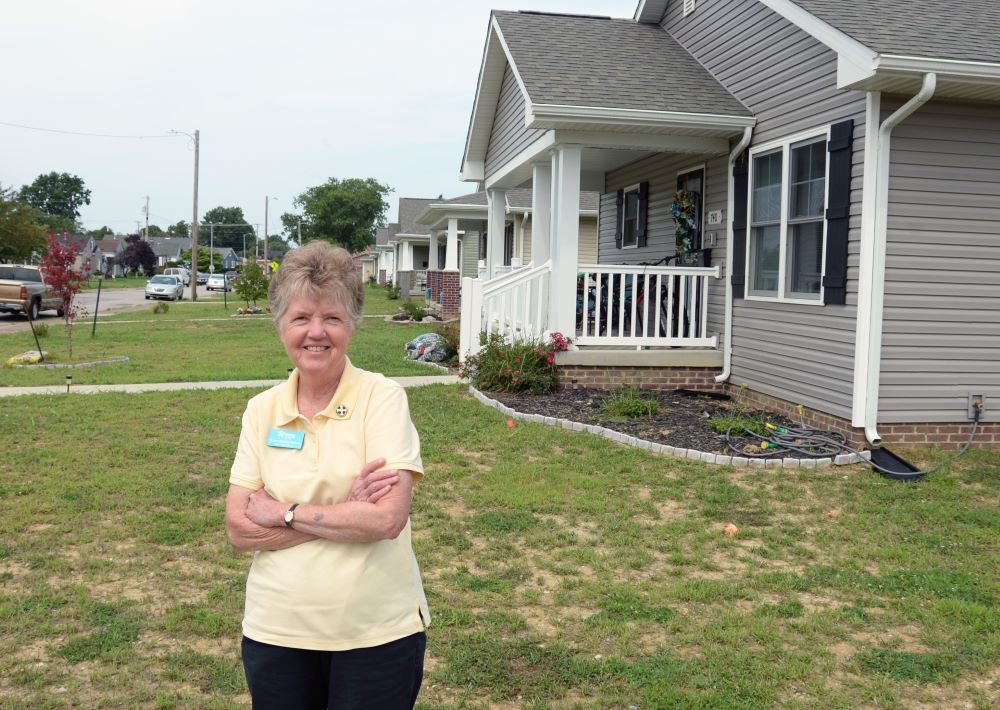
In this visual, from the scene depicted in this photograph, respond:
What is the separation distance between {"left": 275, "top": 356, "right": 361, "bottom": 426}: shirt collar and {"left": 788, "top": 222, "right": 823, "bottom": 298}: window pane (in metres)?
7.22

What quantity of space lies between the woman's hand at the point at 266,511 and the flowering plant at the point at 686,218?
9.95 meters

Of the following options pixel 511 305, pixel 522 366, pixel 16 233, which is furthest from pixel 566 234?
pixel 16 233

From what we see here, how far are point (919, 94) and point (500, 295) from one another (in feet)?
18.1

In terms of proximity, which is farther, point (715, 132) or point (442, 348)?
point (442, 348)

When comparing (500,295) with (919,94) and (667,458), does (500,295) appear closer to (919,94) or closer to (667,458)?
(667,458)

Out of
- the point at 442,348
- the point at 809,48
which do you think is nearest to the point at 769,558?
the point at 809,48

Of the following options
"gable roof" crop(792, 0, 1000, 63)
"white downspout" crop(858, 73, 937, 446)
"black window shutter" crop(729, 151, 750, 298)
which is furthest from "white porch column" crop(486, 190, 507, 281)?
"white downspout" crop(858, 73, 937, 446)

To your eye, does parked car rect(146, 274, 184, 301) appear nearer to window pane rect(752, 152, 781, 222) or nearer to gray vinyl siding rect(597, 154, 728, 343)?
gray vinyl siding rect(597, 154, 728, 343)

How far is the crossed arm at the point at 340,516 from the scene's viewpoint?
2.27 m

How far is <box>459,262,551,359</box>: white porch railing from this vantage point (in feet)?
36.9

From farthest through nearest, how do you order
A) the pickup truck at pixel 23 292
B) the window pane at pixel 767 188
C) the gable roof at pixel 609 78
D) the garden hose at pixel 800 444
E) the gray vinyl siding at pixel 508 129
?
the pickup truck at pixel 23 292 < the gray vinyl siding at pixel 508 129 < the gable roof at pixel 609 78 < the window pane at pixel 767 188 < the garden hose at pixel 800 444

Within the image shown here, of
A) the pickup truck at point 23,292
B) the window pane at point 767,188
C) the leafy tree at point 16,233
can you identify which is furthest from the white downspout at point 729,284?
the leafy tree at point 16,233

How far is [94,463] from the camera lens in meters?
7.66

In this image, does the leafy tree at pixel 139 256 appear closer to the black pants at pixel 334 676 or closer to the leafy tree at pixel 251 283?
the leafy tree at pixel 251 283
